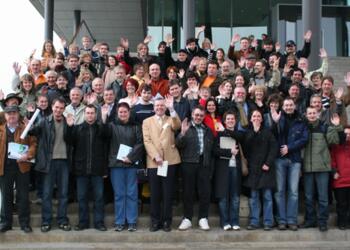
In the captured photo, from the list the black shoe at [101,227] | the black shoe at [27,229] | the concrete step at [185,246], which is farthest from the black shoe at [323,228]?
the black shoe at [27,229]

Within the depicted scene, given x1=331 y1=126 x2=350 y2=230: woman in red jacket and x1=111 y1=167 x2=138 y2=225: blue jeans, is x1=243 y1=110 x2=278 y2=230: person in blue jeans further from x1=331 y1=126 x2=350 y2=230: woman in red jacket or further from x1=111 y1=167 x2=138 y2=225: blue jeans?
x1=111 y1=167 x2=138 y2=225: blue jeans

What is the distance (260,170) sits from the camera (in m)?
7.44

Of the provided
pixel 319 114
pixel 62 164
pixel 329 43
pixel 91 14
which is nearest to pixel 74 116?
pixel 62 164

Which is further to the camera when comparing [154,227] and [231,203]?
[231,203]

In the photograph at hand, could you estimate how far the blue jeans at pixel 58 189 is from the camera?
7273 millimetres

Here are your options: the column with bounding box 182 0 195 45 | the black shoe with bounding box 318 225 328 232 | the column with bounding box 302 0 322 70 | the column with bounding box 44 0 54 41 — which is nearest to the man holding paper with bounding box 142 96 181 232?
the black shoe with bounding box 318 225 328 232

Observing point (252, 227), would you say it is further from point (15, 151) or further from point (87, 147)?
point (15, 151)

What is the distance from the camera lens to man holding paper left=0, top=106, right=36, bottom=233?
23.5ft

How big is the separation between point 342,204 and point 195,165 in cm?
231

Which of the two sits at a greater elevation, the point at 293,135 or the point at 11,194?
the point at 293,135

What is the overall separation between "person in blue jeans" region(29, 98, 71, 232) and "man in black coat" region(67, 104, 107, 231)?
154 millimetres

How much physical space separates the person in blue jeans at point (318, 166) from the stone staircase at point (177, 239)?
25 cm

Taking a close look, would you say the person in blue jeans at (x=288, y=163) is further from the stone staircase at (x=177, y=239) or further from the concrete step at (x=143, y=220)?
the concrete step at (x=143, y=220)

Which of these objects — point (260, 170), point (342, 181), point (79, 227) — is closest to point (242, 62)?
point (260, 170)
